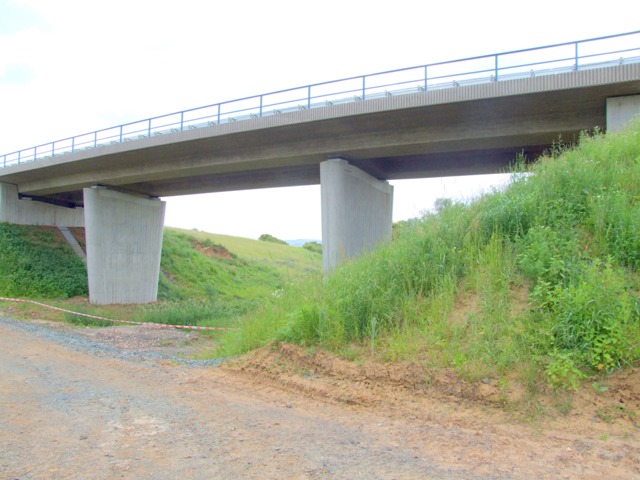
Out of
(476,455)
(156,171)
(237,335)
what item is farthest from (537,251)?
(156,171)

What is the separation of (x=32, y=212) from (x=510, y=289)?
109 feet

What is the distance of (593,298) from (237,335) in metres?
6.12

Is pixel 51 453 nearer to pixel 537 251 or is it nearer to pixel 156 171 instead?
pixel 537 251

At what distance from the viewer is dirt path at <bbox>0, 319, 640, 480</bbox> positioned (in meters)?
3.88

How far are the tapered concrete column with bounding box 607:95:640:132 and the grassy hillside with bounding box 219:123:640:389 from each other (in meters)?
3.97

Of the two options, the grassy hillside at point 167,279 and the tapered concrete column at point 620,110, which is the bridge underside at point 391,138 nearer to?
the tapered concrete column at point 620,110

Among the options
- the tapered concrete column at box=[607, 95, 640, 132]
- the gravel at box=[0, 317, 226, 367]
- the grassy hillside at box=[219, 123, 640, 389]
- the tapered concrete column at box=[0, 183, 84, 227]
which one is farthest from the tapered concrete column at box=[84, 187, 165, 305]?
the tapered concrete column at box=[607, 95, 640, 132]

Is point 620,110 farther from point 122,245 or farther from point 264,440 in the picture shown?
point 122,245

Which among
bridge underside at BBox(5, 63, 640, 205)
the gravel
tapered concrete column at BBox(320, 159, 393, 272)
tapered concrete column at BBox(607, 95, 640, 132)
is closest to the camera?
the gravel

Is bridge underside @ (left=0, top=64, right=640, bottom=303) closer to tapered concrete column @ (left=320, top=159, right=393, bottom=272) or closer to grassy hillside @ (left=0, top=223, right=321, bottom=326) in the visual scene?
tapered concrete column @ (left=320, top=159, right=393, bottom=272)

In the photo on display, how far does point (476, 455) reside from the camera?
4.07m

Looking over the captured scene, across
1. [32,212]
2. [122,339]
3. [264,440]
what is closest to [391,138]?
[122,339]

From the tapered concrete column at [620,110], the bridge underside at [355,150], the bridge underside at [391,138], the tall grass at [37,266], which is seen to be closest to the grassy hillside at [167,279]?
the tall grass at [37,266]

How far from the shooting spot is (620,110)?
12352mm
